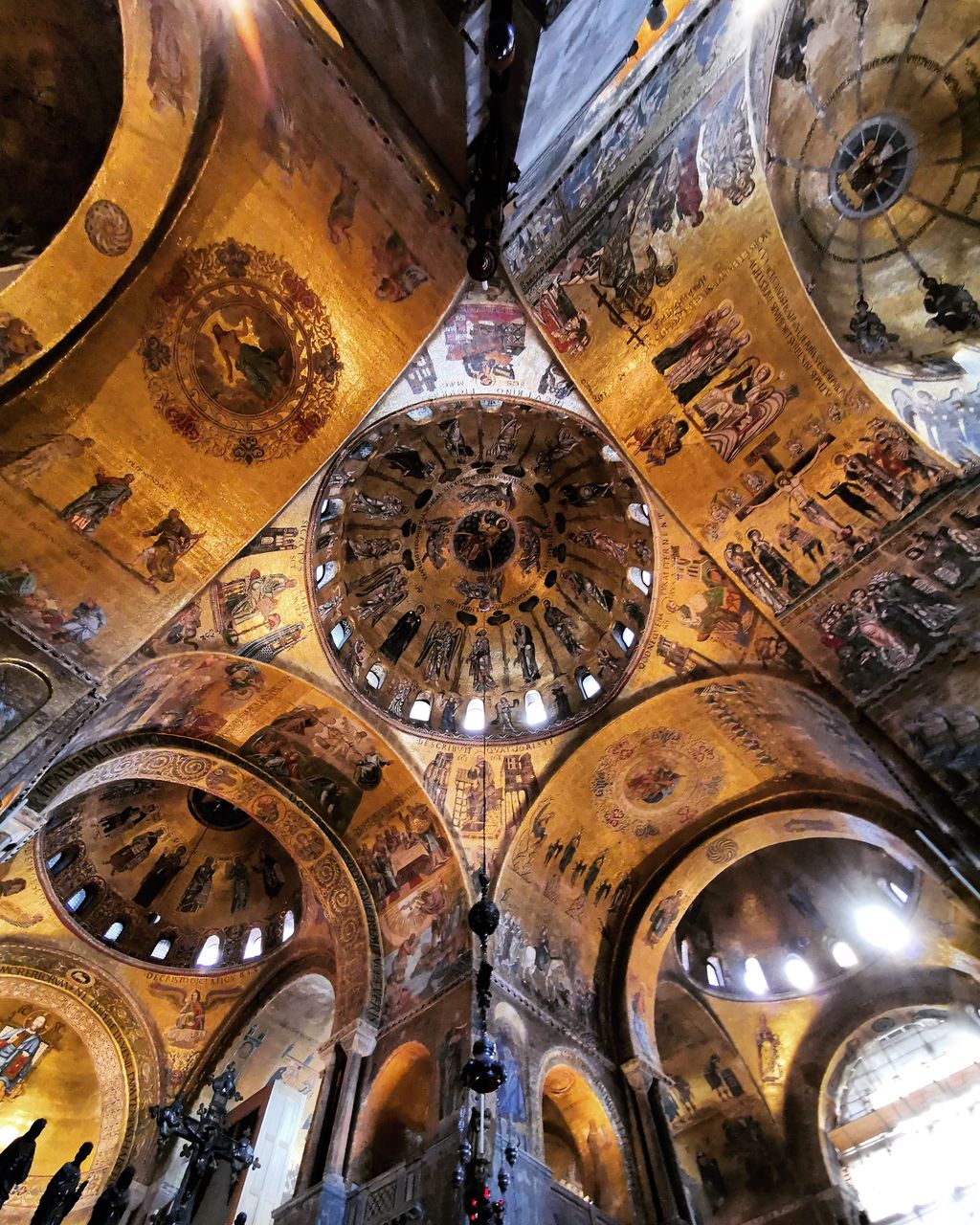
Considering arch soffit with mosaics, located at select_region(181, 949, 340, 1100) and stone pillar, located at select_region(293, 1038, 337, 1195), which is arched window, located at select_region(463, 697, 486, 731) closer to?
arch soffit with mosaics, located at select_region(181, 949, 340, 1100)

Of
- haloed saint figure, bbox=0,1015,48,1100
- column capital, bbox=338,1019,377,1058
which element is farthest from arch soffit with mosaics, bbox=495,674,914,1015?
haloed saint figure, bbox=0,1015,48,1100

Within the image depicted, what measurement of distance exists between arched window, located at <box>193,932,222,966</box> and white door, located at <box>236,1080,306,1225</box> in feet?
10.2

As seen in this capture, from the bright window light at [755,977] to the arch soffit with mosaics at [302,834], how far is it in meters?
7.84

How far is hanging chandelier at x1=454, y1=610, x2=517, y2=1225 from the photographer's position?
6.98 meters

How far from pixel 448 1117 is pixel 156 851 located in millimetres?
8970

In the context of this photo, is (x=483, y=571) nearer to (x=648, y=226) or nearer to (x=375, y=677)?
(x=375, y=677)

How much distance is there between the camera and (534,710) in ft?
44.7

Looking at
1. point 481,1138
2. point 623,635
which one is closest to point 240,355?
point 623,635

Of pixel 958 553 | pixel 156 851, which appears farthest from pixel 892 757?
pixel 156 851

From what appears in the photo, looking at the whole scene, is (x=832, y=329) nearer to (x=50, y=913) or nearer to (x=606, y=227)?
(x=606, y=227)

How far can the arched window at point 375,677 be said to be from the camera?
13.0 meters

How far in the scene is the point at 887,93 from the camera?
917 cm

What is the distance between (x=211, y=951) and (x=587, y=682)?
393 inches

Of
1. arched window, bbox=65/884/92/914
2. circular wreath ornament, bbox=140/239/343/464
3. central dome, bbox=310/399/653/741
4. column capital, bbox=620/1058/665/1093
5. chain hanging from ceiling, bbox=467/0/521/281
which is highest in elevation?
central dome, bbox=310/399/653/741
